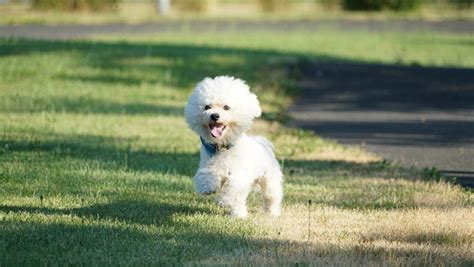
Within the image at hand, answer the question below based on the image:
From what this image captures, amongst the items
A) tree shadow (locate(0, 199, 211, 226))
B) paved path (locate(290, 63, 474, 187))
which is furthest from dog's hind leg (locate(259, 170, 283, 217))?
paved path (locate(290, 63, 474, 187))

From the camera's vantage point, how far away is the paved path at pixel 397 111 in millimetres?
14562

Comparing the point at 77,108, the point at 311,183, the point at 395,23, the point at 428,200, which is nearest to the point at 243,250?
the point at 428,200

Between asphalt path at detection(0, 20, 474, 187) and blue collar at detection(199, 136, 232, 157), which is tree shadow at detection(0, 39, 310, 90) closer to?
asphalt path at detection(0, 20, 474, 187)

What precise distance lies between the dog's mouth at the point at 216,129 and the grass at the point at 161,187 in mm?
699

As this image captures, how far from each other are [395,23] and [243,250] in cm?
3443

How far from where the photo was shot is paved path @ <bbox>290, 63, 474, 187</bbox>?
1456cm

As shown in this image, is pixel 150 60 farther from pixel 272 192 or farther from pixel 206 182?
pixel 206 182

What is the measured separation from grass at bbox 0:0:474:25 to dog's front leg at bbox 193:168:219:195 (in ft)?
89.3

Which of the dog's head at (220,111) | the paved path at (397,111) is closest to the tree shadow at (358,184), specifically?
the paved path at (397,111)

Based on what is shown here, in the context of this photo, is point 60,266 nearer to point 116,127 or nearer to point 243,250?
point 243,250

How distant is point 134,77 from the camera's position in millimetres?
22000

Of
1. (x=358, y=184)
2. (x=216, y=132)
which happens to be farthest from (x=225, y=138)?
(x=358, y=184)

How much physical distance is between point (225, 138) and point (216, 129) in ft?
0.42

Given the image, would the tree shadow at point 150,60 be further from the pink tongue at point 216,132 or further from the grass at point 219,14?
the pink tongue at point 216,132
